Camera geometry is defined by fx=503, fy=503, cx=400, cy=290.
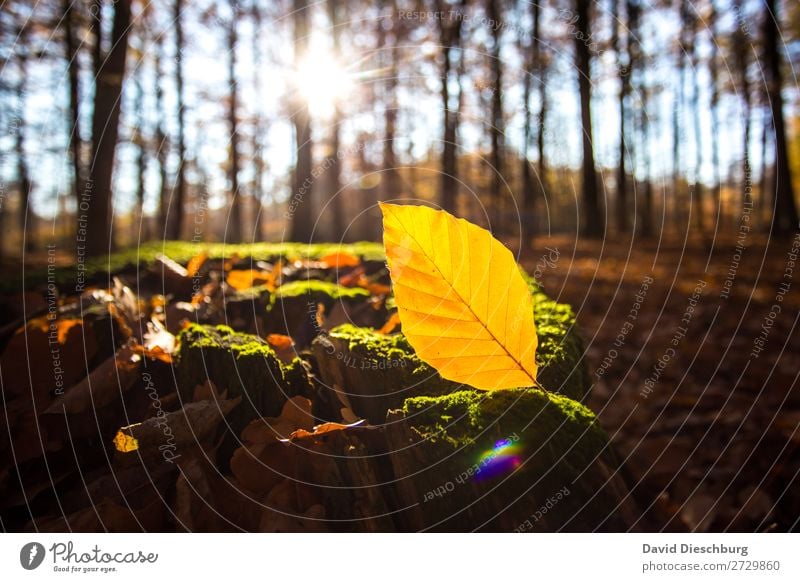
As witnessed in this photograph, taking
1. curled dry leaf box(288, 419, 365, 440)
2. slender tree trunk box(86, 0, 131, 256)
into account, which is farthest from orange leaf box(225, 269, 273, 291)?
slender tree trunk box(86, 0, 131, 256)

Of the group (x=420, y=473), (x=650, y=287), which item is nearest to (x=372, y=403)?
(x=420, y=473)

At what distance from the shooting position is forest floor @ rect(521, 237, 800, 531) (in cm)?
211

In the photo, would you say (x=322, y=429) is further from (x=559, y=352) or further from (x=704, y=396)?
(x=704, y=396)

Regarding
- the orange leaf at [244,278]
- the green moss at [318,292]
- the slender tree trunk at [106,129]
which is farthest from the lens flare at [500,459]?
the slender tree trunk at [106,129]

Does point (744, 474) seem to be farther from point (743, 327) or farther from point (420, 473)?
point (743, 327)

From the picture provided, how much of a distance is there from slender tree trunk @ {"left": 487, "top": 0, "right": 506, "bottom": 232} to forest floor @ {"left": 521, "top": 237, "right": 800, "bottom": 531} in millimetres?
748

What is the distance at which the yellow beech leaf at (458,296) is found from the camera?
3.07 feet

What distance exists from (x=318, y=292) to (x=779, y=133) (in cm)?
844

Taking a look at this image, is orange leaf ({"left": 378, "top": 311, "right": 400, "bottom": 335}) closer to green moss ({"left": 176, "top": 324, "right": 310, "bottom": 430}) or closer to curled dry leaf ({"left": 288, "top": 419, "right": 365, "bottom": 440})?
green moss ({"left": 176, "top": 324, "right": 310, "bottom": 430})

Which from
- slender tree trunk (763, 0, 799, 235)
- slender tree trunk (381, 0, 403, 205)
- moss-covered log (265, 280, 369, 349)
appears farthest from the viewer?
slender tree trunk (763, 0, 799, 235)

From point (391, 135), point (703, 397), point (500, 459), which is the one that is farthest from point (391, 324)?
point (391, 135)

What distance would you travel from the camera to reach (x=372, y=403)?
1.19 metres

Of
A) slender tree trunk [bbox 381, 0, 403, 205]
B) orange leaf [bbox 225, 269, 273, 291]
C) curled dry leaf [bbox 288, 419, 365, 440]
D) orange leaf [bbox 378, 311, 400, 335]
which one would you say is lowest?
curled dry leaf [bbox 288, 419, 365, 440]
